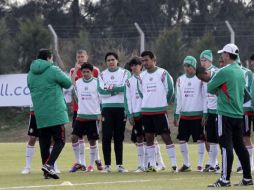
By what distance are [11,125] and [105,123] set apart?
22737 mm

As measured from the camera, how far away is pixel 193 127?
19.5m

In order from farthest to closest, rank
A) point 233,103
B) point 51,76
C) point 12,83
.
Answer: point 12,83 < point 51,76 < point 233,103

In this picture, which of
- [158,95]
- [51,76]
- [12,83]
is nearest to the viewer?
[51,76]

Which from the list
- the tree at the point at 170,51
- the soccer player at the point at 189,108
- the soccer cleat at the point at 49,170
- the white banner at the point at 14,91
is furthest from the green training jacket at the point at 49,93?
the tree at the point at 170,51

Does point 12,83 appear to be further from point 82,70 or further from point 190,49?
point 82,70

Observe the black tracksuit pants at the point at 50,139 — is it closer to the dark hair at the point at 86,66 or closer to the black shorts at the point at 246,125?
the dark hair at the point at 86,66

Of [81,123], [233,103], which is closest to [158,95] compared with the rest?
[81,123]

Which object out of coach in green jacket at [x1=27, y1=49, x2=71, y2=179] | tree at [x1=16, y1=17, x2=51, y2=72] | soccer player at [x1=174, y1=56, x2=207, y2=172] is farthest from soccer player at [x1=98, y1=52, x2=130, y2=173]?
tree at [x1=16, y1=17, x2=51, y2=72]

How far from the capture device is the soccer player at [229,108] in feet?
49.9

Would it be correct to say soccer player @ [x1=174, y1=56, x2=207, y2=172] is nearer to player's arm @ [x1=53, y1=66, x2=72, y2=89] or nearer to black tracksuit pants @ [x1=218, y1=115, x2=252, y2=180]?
player's arm @ [x1=53, y1=66, x2=72, y2=89]


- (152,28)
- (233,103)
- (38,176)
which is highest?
(152,28)

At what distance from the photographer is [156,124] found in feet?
62.4

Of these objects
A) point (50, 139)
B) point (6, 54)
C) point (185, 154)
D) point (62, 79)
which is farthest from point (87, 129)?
point (6, 54)

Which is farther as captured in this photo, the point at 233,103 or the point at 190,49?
the point at 190,49
